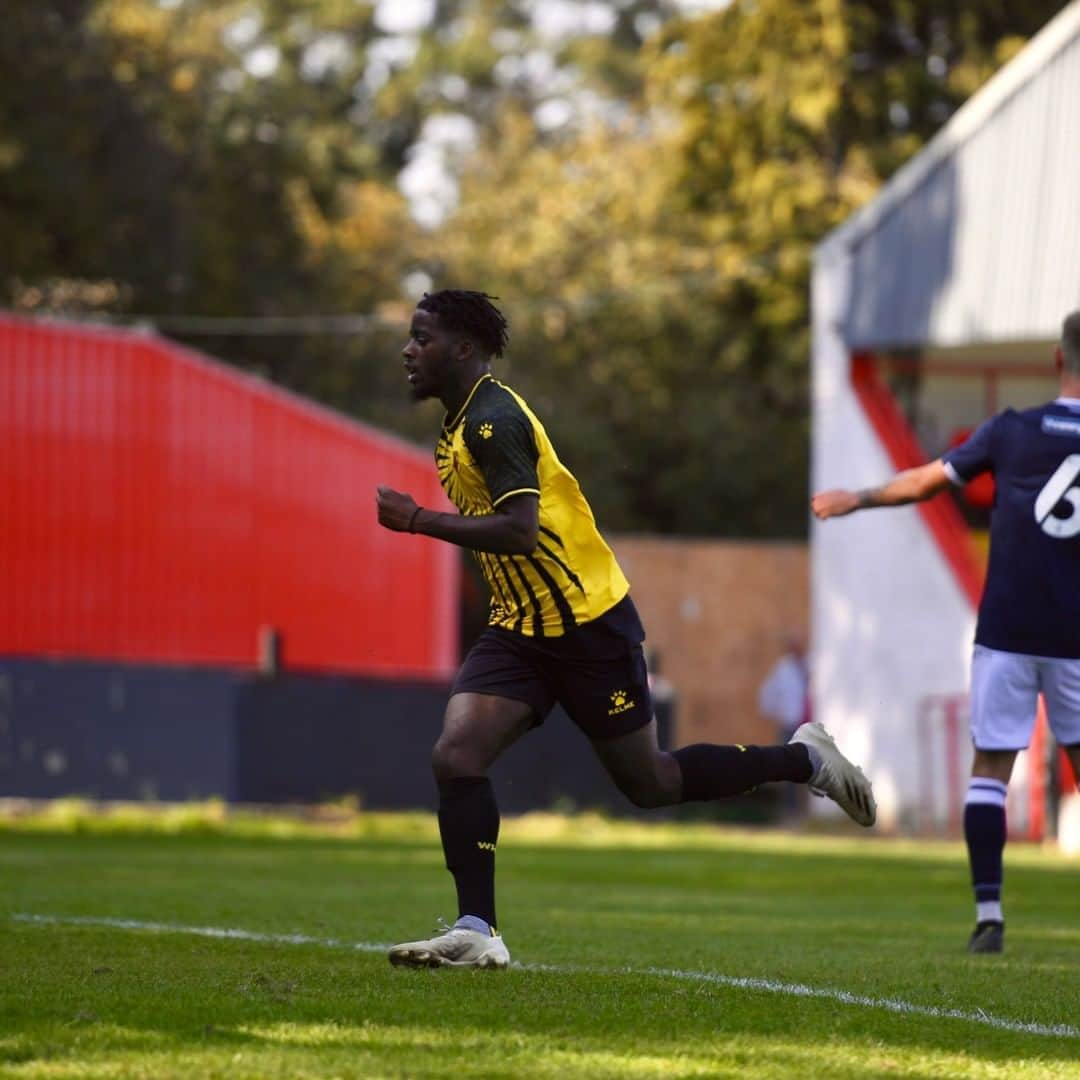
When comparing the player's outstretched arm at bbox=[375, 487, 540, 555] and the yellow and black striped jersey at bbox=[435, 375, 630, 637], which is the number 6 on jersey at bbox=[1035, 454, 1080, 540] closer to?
the yellow and black striped jersey at bbox=[435, 375, 630, 637]

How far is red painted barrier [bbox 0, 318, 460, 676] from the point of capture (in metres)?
29.7

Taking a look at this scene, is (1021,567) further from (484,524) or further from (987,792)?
(484,524)

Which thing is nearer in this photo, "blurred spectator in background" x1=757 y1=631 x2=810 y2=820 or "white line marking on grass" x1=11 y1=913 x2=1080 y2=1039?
"white line marking on grass" x1=11 y1=913 x2=1080 y2=1039

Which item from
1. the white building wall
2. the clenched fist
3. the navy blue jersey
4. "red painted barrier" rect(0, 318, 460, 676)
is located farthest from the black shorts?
"red painted barrier" rect(0, 318, 460, 676)

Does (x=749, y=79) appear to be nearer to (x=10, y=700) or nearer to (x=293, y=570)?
(x=293, y=570)

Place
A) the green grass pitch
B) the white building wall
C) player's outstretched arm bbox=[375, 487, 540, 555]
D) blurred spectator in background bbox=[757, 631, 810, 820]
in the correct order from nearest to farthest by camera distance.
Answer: the green grass pitch < player's outstretched arm bbox=[375, 487, 540, 555] < the white building wall < blurred spectator in background bbox=[757, 631, 810, 820]

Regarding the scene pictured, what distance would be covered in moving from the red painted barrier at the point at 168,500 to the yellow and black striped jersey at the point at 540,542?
22.4 m

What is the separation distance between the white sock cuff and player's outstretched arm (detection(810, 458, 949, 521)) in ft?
3.46

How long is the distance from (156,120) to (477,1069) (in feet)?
120

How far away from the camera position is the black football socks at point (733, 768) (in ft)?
24.8

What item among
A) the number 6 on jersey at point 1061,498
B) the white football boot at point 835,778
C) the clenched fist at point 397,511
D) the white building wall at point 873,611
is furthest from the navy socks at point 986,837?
the white building wall at point 873,611

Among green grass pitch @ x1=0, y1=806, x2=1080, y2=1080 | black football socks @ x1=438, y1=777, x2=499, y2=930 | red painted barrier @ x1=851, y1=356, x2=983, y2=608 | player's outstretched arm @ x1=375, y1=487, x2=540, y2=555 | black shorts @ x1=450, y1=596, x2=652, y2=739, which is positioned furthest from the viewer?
red painted barrier @ x1=851, y1=356, x2=983, y2=608

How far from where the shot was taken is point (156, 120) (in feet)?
132

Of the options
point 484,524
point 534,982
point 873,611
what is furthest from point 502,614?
point 873,611
